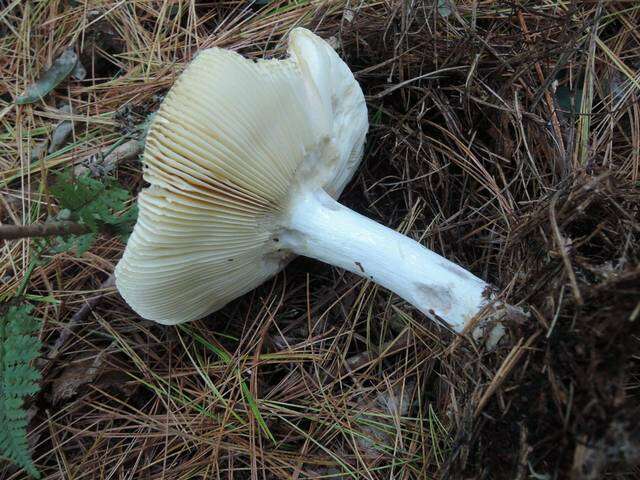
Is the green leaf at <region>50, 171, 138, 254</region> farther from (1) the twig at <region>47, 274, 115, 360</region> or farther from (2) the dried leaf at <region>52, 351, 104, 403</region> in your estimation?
(2) the dried leaf at <region>52, 351, 104, 403</region>

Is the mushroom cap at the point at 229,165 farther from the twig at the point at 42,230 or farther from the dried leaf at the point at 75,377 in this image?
the dried leaf at the point at 75,377

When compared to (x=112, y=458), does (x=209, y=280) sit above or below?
above

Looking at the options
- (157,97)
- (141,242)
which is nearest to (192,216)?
(141,242)

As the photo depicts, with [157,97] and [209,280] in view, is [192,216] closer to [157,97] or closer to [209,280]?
[209,280]

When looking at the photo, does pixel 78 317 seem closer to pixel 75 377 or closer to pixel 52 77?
pixel 75 377

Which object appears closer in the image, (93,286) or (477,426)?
(477,426)

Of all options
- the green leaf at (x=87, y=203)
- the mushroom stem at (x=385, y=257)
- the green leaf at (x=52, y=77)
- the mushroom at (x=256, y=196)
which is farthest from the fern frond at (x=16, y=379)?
the green leaf at (x=52, y=77)
